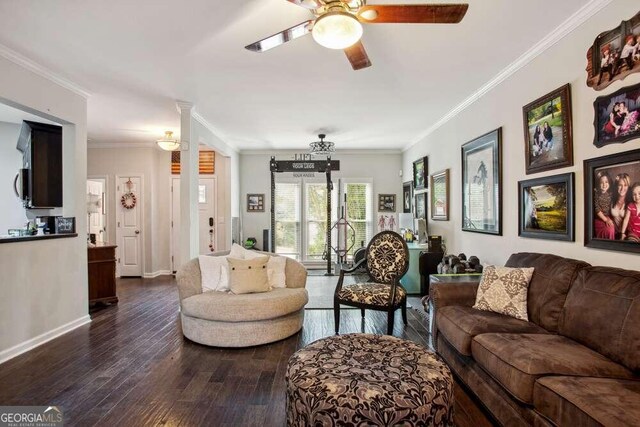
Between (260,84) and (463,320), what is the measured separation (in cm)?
307

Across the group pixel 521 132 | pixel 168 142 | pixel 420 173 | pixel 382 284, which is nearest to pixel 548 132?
pixel 521 132

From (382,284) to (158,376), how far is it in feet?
7.63

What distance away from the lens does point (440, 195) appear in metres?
5.09

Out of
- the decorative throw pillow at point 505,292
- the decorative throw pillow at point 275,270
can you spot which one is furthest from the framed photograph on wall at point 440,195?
the decorative throw pillow at point 275,270

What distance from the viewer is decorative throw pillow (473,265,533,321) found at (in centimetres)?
242

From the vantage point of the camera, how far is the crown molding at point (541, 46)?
223cm

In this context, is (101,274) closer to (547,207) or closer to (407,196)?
(547,207)

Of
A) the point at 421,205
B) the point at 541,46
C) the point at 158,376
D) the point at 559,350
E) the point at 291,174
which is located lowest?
the point at 158,376

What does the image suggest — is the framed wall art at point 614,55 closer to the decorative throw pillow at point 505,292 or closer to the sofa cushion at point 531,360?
the decorative throw pillow at point 505,292

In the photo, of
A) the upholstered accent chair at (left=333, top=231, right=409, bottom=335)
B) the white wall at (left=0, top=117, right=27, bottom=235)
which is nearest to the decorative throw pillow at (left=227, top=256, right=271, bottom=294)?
the upholstered accent chair at (left=333, top=231, right=409, bottom=335)

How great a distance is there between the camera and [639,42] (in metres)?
1.92

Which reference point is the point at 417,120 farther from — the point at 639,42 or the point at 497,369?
the point at 497,369

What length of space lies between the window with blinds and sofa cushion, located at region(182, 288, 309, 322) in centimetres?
436

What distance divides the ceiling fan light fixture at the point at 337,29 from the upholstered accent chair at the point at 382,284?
7.59 feet
